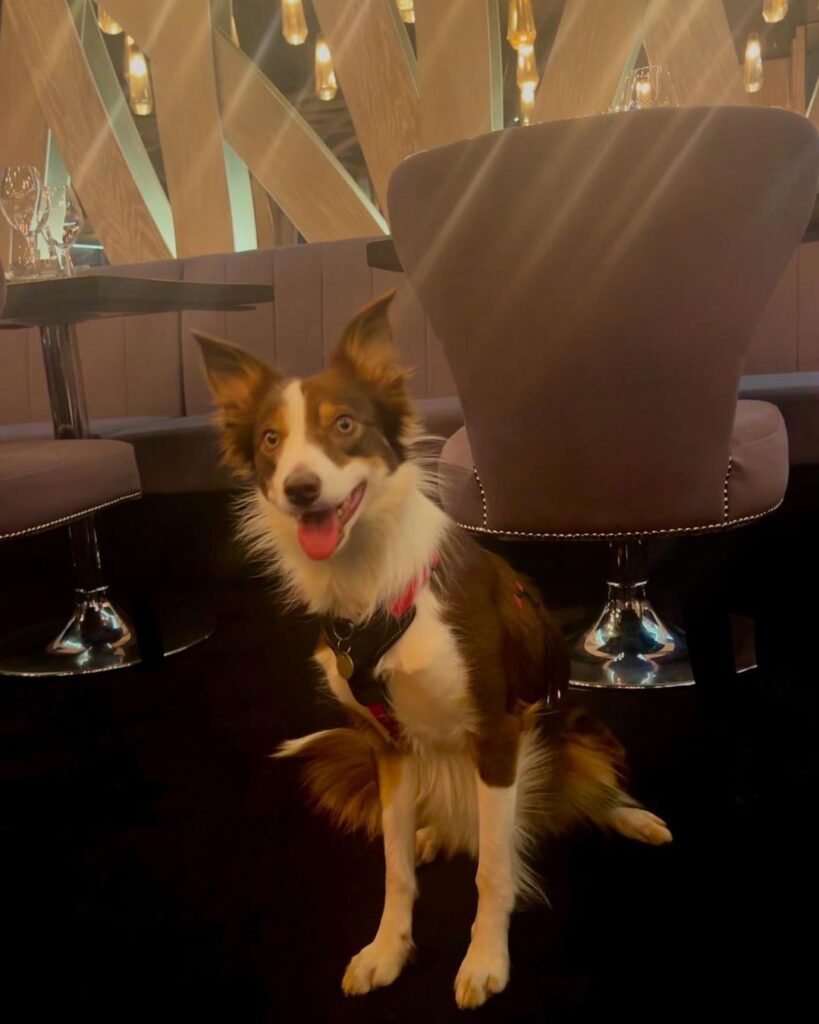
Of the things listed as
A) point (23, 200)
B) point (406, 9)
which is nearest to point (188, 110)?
point (406, 9)

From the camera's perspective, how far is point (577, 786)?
4.03 feet

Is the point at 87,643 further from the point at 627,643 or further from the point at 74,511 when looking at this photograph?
the point at 627,643

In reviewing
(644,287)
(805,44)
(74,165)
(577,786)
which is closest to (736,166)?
(644,287)

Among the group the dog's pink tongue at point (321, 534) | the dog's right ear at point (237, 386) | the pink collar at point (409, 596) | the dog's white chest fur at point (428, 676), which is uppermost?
the dog's right ear at point (237, 386)

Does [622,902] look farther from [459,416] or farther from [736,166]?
[459,416]

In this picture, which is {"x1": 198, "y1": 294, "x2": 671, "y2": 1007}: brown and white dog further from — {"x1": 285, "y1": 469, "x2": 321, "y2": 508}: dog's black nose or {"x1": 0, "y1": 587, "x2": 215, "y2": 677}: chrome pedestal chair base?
{"x1": 0, "y1": 587, "x2": 215, "y2": 677}: chrome pedestal chair base

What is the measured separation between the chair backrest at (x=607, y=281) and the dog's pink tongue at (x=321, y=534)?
51cm

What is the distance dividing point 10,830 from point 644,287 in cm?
139

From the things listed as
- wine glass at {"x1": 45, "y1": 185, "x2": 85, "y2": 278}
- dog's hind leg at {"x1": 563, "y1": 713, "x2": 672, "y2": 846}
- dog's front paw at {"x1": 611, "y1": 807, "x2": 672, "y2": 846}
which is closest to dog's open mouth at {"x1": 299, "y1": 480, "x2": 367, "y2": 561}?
dog's hind leg at {"x1": 563, "y1": 713, "x2": 672, "y2": 846}

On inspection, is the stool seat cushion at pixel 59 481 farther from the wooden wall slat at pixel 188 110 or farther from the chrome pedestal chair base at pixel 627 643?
the wooden wall slat at pixel 188 110

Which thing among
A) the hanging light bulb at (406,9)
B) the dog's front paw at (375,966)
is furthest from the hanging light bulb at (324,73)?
the dog's front paw at (375,966)

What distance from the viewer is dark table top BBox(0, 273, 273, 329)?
1896 mm

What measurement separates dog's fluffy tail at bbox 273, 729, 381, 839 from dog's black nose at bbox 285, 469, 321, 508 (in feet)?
1.64

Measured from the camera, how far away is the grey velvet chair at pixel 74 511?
1.77 m
